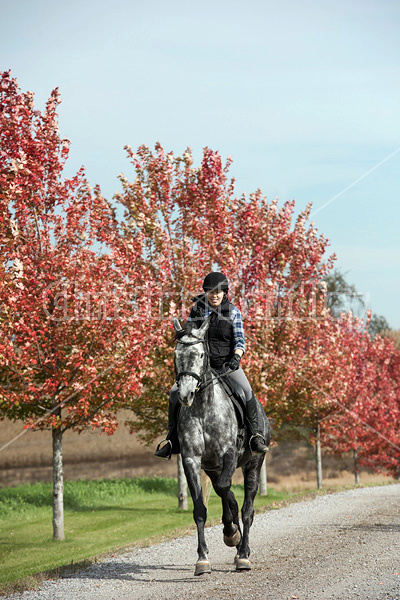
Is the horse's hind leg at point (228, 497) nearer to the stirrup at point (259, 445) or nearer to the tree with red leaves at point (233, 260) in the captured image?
the stirrup at point (259, 445)

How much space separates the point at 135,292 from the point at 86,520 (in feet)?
28.5

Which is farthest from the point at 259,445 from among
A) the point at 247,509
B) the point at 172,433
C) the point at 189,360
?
the point at 189,360

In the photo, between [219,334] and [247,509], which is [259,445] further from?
[219,334]

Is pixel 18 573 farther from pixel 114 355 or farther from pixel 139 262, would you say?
pixel 139 262

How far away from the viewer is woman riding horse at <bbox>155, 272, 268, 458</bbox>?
9.71 metres

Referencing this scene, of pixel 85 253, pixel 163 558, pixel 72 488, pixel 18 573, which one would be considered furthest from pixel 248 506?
pixel 72 488

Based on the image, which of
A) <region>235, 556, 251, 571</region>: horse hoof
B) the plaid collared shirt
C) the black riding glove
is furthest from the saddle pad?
<region>235, 556, 251, 571</region>: horse hoof

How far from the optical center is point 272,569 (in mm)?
9508

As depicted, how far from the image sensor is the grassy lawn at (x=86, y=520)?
14041 mm

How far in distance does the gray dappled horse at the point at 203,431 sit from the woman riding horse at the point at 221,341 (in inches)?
15.0

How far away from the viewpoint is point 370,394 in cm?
3394

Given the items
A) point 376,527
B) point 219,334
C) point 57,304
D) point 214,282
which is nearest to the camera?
point 214,282

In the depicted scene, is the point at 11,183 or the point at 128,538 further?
the point at 128,538

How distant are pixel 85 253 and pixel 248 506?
8.55 m
